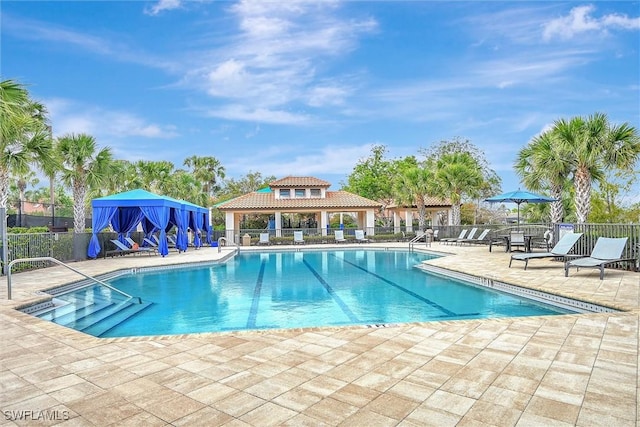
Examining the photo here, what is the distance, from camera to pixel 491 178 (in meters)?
43.9

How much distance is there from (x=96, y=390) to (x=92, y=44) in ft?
55.1

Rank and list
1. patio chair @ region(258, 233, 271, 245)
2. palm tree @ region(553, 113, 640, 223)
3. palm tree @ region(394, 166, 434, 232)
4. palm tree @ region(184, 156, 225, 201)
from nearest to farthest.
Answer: palm tree @ region(553, 113, 640, 223), patio chair @ region(258, 233, 271, 245), palm tree @ region(394, 166, 434, 232), palm tree @ region(184, 156, 225, 201)

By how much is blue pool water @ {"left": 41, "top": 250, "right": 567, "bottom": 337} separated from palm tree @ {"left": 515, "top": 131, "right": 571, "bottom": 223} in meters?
6.33

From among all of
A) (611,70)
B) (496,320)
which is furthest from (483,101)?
(496,320)

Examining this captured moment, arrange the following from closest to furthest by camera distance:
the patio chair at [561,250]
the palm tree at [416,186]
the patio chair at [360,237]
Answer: the patio chair at [561,250], the patio chair at [360,237], the palm tree at [416,186]

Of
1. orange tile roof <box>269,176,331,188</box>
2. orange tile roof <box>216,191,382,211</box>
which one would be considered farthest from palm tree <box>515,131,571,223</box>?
orange tile roof <box>269,176,331,188</box>

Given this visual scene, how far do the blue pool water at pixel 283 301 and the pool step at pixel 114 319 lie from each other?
0.02 m

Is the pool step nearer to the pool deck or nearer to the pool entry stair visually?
→ the pool entry stair

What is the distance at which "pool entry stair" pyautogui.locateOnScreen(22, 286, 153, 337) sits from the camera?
658 centimetres

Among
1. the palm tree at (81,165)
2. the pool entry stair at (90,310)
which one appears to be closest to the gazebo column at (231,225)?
the palm tree at (81,165)

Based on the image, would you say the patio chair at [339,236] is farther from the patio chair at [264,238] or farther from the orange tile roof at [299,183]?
the orange tile roof at [299,183]

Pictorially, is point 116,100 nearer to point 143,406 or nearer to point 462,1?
point 462,1

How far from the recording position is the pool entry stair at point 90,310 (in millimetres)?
6582

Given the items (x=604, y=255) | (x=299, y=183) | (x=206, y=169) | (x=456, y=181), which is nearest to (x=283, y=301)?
(x=604, y=255)
